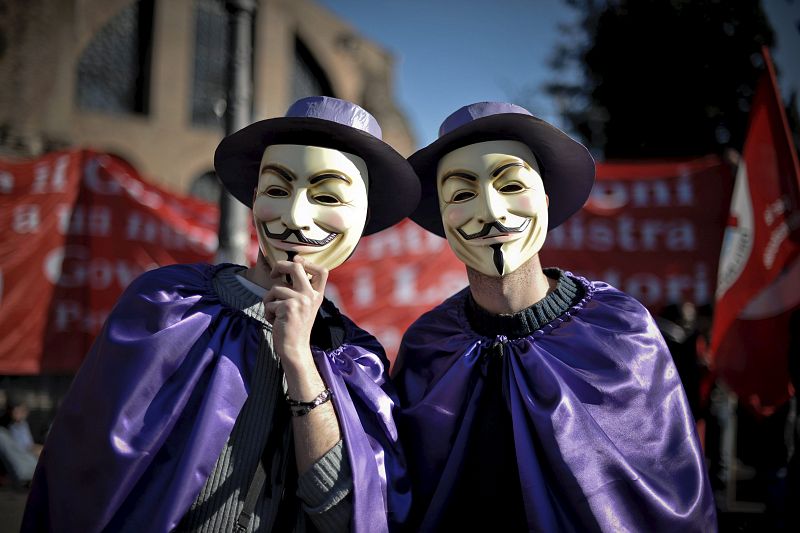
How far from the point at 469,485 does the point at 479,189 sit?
976 mm

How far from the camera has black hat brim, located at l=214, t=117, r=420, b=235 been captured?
6.95 ft

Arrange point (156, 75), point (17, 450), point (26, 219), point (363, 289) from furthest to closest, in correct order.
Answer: point (156, 75) → point (363, 289) → point (17, 450) → point (26, 219)

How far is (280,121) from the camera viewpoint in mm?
2104

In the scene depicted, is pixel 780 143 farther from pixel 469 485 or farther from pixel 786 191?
pixel 469 485

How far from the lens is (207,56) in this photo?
17031mm

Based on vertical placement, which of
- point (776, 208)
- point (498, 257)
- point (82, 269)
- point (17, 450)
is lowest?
point (17, 450)

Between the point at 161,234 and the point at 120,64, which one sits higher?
the point at 120,64

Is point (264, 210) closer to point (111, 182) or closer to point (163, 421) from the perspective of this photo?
point (163, 421)

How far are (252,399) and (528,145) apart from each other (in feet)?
4.21

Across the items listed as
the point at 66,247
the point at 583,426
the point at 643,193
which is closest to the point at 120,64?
the point at 66,247

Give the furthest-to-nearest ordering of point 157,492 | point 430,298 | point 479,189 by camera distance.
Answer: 1. point 430,298
2. point 479,189
3. point 157,492

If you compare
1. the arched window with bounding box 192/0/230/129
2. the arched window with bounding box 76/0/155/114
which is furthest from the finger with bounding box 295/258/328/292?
the arched window with bounding box 192/0/230/129

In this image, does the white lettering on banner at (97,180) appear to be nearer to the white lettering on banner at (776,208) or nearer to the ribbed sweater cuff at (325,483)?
the ribbed sweater cuff at (325,483)

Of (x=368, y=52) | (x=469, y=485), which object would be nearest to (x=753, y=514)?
(x=469, y=485)
